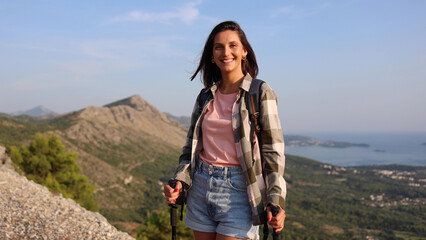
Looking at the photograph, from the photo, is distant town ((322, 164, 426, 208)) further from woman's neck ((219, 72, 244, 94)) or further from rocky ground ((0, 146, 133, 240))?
woman's neck ((219, 72, 244, 94))

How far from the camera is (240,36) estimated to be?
2.27 m

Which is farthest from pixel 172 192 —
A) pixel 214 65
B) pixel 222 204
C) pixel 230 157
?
pixel 214 65

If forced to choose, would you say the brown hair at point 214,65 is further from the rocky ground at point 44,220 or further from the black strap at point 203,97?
the rocky ground at point 44,220

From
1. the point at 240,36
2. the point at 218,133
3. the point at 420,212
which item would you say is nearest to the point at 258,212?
the point at 218,133

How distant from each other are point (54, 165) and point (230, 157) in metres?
25.3

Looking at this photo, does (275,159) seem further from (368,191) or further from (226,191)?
(368,191)

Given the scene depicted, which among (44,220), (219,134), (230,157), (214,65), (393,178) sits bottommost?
(393,178)

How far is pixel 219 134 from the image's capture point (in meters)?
2.14

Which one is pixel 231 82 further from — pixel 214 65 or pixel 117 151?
pixel 117 151

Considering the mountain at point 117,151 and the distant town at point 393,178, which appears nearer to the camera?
the mountain at point 117,151

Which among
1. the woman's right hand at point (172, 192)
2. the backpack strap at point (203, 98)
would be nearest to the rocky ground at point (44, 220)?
the woman's right hand at point (172, 192)

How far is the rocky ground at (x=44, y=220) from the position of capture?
6.28 m

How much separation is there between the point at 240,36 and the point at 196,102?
654 millimetres

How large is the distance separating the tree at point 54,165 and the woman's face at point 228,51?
76.3 feet
